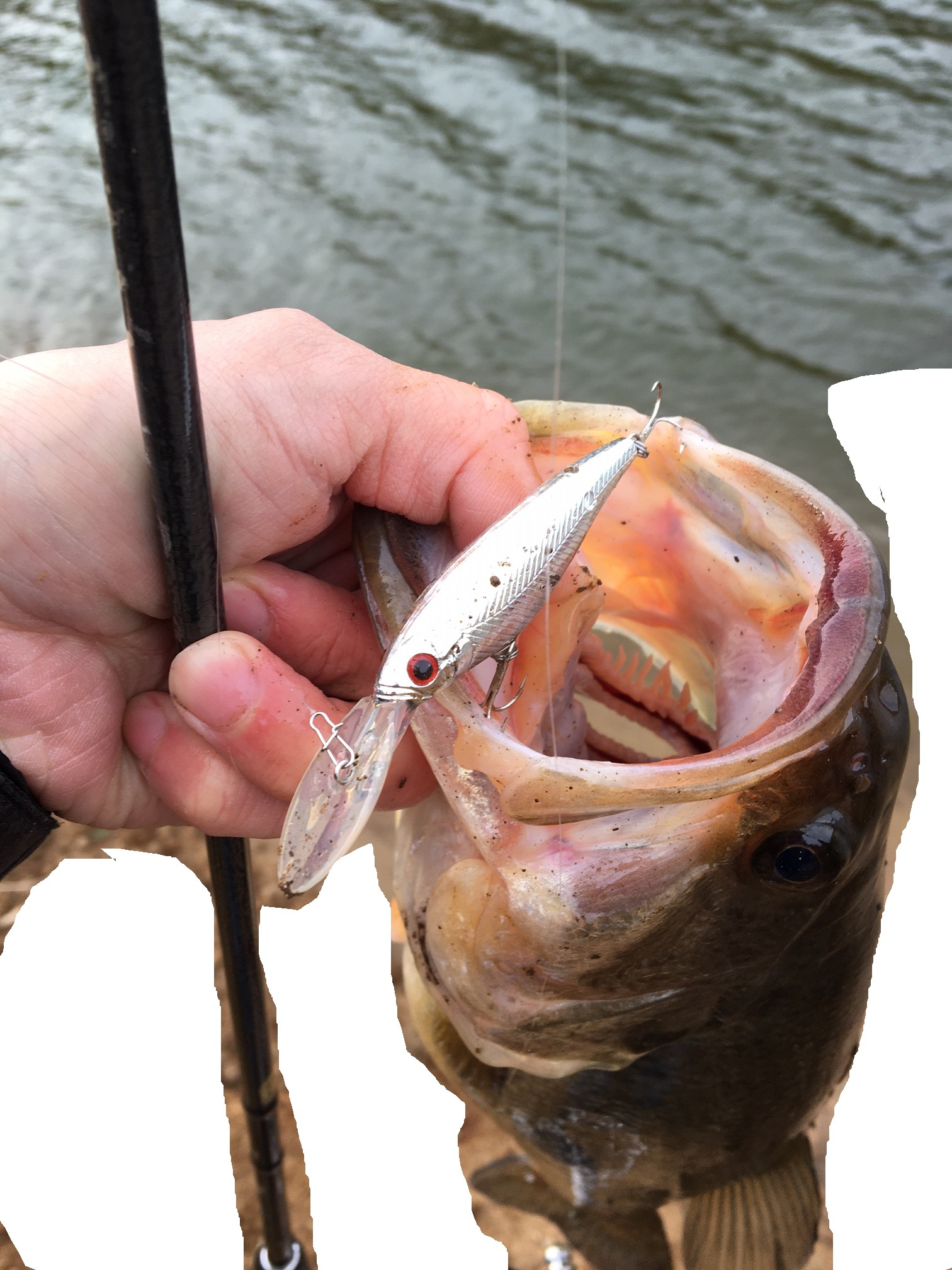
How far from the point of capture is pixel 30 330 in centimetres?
473

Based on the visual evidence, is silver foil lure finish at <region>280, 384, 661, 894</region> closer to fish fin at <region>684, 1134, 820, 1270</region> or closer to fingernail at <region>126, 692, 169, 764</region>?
fingernail at <region>126, 692, 169, 764</region>

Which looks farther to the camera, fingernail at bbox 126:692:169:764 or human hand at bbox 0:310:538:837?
fingernail at bbox 126:692:169:764

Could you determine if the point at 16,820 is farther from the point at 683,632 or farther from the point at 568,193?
the point at 568,193

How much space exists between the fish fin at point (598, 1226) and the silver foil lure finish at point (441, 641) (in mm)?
1281

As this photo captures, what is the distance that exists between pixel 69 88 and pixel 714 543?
500 cm

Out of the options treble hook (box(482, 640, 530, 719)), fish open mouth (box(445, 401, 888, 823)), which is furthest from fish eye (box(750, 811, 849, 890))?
treble hook (box(482, 640, 530, 719))

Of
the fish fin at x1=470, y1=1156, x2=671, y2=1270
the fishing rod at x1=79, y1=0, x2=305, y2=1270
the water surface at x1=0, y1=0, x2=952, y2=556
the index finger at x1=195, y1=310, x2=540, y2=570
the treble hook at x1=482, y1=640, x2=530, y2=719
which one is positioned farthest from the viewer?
the water surface at x1=0, y1=0, x2=952, y2=556

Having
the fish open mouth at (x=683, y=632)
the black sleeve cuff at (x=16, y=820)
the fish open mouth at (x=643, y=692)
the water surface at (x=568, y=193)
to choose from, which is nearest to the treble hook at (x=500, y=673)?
the fish open mouth at (x=683, y=632)

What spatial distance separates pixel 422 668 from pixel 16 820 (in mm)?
774

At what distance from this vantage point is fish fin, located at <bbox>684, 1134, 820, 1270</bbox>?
6.36 feet

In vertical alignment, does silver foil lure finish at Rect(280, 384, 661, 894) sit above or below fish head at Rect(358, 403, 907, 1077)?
above

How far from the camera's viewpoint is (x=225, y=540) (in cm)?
152

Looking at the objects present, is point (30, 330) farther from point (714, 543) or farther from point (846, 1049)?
point (846, 1049)

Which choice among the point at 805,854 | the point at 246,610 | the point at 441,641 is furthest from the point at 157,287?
the point at 805,854
